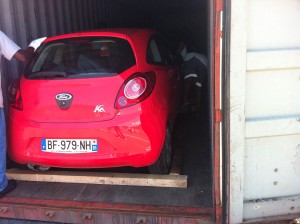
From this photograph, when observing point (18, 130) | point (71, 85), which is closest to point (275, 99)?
point (71, 85)

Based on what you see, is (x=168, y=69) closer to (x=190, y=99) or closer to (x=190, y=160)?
(x=190, y=160)

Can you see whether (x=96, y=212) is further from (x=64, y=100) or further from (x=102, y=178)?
(x=64, y=100)

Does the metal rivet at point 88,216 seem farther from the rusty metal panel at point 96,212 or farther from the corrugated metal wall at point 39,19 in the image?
the corrugated metal wall at point 39,19

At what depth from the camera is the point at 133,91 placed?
3.18 m

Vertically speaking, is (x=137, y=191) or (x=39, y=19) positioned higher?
(x=39, y=19)

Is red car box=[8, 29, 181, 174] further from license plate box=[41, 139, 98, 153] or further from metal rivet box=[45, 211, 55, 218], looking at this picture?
metal rivet box=[45, 211, 55, 218]

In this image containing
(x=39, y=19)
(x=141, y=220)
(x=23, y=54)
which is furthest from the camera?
(x=39, y=19)

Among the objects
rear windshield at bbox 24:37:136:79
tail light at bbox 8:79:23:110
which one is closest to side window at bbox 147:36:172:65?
rear windshield at bbox 24:37:136:79

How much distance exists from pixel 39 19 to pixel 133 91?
248 centimetres

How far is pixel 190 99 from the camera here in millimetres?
6078

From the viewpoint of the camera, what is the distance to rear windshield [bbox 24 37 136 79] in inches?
130

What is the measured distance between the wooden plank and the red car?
0.62 feet

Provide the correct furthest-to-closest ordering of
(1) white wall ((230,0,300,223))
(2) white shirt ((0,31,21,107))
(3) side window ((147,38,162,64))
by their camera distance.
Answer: (3) side window ((147,38,162,64)) → (2) white shirt ((0,31,21,107)) → (1) white wall ((230,0,300,223))

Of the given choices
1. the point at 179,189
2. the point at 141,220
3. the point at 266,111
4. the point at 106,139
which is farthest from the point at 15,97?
the point at 266,111
